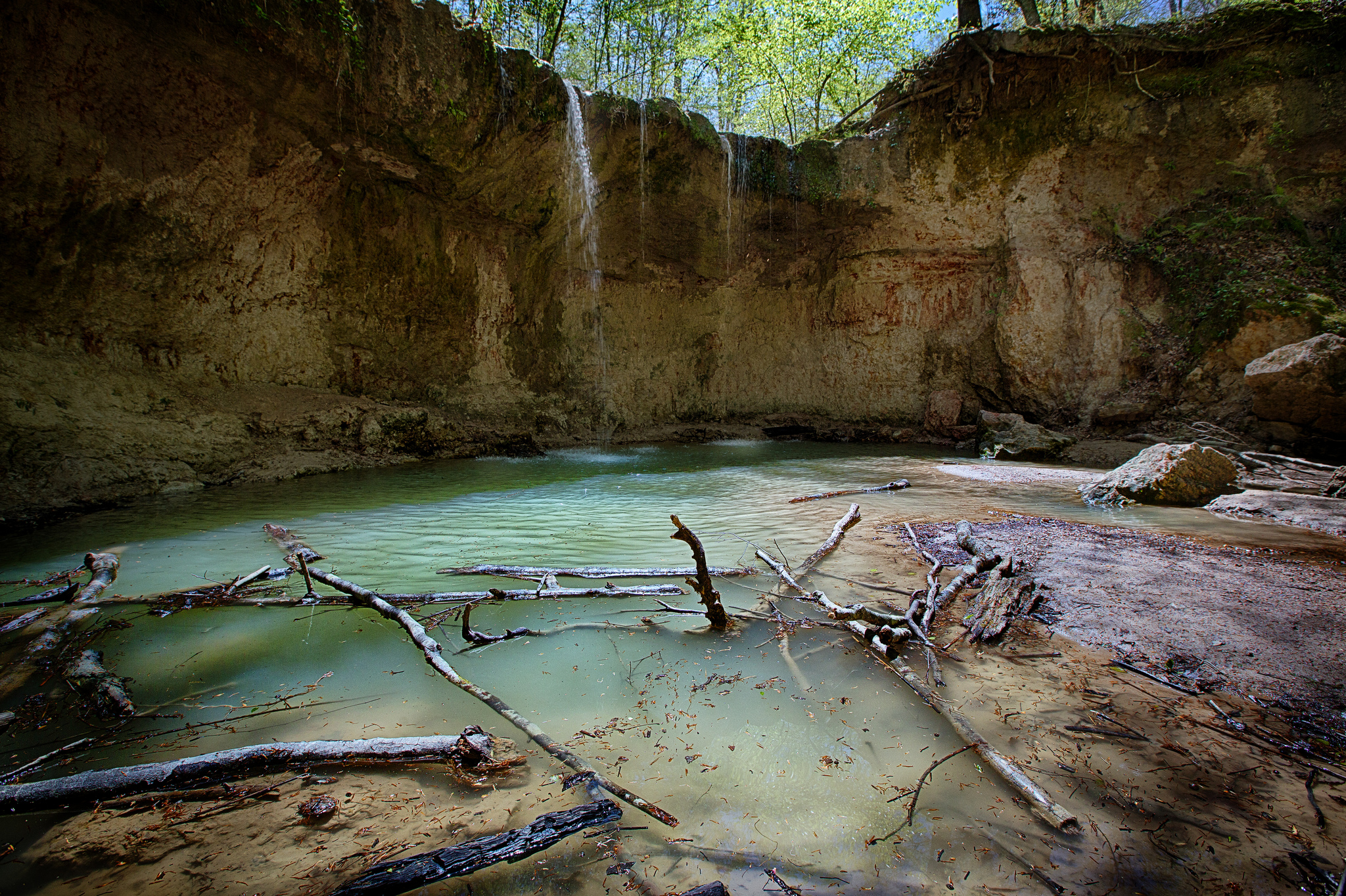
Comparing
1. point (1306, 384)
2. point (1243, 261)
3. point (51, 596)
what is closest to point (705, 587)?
point (51, 596)

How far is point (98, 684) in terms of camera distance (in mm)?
2369

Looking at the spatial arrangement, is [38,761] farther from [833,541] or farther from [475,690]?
[833,541]

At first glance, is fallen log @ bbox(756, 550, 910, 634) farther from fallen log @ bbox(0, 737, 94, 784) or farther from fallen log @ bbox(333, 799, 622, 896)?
fallen log @ bbox(0, 737, 94, 784)

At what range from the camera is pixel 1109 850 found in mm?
1511

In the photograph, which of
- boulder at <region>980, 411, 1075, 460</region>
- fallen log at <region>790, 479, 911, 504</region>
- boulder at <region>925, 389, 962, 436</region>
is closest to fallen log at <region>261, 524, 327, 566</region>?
fallen log at <region>790, 479, 911, 504</region>

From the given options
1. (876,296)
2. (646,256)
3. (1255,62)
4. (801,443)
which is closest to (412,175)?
(646,256)

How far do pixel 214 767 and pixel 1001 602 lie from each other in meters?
3.42

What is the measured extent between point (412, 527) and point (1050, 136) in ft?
47.3

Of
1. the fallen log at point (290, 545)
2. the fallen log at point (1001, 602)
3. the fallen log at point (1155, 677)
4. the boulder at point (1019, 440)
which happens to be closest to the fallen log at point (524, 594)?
the fallen log at point (290, 545)

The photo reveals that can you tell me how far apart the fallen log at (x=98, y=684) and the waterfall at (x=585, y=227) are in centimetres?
993

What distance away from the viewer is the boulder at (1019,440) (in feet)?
34.5

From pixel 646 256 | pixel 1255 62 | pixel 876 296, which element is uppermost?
pixel 1255 62

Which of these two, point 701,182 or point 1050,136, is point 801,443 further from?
point 1050,136

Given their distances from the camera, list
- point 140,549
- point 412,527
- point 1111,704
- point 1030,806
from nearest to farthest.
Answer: point 1030,806
point 1111,704
point 140,549
point 412,527
